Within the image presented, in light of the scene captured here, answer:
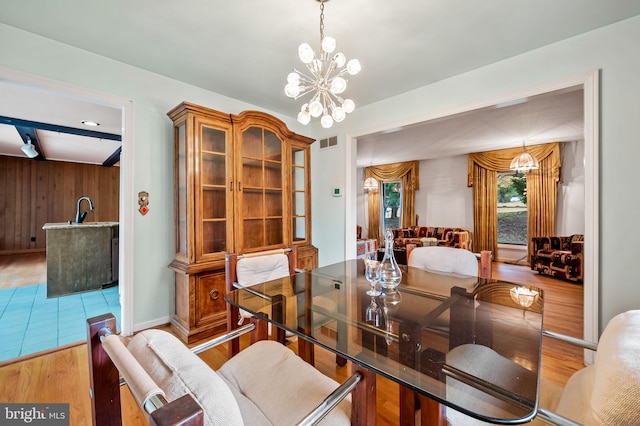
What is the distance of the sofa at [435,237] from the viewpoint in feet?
19.4

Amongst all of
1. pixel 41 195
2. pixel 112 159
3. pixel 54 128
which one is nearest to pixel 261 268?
pixel 54 128

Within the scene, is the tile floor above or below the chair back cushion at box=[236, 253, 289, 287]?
below

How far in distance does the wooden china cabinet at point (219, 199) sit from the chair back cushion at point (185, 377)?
1820mm

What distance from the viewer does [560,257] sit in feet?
14.6

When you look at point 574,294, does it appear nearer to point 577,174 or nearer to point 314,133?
point 577,174

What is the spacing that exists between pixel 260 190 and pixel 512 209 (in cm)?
610

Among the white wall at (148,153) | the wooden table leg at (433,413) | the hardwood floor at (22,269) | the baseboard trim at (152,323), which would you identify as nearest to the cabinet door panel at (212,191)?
the white wall at (148,153)

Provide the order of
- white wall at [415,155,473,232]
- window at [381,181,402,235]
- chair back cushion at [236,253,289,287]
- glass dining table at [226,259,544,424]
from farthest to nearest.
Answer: window at [381,181,402,235] < white wall at [415,155,473,232] < chair back cushion at [236,253,289,287] < glass dining table at [226,259,544,424]

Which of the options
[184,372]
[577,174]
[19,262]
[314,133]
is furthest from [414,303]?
[19,262]

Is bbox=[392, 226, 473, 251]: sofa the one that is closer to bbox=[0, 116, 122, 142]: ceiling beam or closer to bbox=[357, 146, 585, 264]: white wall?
bbox=[357, 146, 585, 264]: white wall

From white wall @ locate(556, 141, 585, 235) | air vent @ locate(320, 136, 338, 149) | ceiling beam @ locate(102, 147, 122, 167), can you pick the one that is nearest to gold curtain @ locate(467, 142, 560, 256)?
white wall @ locate(556, 141, 585, 235)

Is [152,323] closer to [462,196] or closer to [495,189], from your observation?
[462,196]

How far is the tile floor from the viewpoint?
2.23 metres

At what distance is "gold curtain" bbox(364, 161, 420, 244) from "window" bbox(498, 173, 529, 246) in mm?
1986
